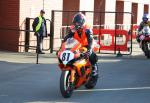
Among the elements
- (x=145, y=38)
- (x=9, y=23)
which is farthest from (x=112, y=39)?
(x=9, y=23)

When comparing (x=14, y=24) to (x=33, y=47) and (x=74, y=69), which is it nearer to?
(x=33, y=47)

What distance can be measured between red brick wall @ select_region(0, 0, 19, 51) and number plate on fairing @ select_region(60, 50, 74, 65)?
10136mm

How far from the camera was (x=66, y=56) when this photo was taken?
10.1 meters

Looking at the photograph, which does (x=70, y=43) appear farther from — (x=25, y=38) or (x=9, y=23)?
(x=9, y=23)

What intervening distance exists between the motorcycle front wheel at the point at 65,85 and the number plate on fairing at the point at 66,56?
0.24m

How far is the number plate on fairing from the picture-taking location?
10059 millimetres

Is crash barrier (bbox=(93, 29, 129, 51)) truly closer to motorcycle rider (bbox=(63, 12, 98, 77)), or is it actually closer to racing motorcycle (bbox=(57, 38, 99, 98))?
motorcycle rider (bbox=(63, 12, 98, 77))

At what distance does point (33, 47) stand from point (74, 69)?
9684 millimetres

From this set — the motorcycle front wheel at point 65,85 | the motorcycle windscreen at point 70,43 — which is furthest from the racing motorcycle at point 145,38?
the motorcycle front wheel at point 65,85

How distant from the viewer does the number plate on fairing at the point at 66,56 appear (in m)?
10.1

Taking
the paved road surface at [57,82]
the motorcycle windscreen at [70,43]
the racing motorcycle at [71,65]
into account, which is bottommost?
the paved road surface at [57,82]

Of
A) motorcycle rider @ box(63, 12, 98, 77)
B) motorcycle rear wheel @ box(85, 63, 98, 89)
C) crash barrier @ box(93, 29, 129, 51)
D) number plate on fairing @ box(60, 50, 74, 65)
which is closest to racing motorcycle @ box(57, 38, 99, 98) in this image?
number plate on fairing @ box(60, 50, 74, 65)

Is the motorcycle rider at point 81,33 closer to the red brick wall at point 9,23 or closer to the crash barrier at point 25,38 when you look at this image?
the crash barrier at point 25,38

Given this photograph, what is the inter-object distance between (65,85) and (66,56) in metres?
0.57
